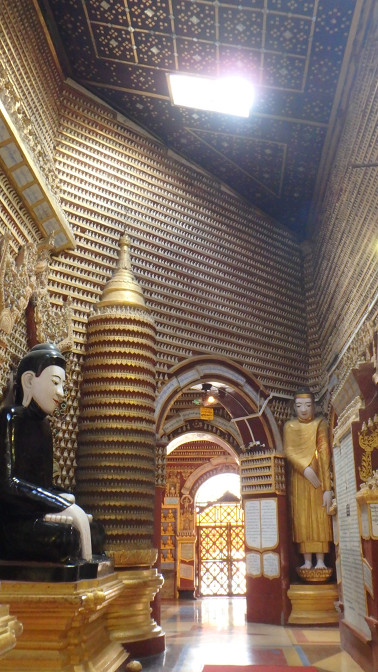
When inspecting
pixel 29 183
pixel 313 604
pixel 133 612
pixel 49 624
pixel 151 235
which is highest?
pixel 151 235

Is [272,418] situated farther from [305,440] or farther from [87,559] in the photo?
[87,559]

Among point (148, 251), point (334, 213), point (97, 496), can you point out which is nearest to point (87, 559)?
point (97, 496)

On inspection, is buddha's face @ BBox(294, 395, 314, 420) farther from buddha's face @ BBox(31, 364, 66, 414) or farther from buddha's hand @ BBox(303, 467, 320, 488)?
buddha's face @ BBox(31, 364, 66, 414)

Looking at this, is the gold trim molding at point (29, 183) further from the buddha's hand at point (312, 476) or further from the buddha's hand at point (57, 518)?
the buddha's hand at point (312, 476)

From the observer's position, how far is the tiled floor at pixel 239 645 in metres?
5.38

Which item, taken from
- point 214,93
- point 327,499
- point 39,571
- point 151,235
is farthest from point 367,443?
point 214,93

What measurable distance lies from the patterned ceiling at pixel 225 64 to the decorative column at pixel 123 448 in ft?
10.9

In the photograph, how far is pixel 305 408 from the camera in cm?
879

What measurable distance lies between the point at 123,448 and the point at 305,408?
3605 mm

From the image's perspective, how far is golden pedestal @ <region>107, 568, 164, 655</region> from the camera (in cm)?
→ 566

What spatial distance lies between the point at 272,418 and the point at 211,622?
3193 millimetres

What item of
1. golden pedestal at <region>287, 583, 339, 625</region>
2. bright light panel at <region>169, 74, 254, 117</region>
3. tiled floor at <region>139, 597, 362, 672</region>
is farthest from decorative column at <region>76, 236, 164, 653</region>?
bright light panel at <region>169, 74, 254, 117</region>

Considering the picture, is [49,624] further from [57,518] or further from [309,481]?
[309,481]

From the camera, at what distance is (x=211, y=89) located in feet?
26.9
